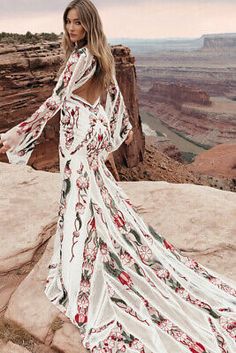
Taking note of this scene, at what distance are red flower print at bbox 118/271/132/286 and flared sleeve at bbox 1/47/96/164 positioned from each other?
1.09 meters

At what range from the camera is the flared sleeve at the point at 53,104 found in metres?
3.01

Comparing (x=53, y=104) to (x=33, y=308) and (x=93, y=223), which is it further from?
(x=33, y=308)

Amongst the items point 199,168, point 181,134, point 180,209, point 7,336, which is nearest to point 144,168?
point 199,168

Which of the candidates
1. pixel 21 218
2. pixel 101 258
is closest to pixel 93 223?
pixel 101 258

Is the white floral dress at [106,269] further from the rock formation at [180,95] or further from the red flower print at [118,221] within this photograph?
the rock formation at [180,95]

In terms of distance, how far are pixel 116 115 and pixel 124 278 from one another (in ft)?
4.36

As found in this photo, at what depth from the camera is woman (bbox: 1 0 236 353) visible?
2.91 meters

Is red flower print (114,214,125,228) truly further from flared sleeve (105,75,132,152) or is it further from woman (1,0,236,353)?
flared sleeve (105,75,132,152)

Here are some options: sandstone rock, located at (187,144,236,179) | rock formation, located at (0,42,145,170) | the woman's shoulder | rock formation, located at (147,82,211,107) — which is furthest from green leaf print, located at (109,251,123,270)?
rock formation, located at (147,82,211,107)

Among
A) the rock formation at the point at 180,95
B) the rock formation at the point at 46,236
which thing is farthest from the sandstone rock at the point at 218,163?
the rock formation at the point at 46,236

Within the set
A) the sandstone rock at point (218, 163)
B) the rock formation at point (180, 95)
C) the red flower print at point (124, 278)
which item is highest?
the red flower print at point (124, 278)

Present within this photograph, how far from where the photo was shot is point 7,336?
303 cm

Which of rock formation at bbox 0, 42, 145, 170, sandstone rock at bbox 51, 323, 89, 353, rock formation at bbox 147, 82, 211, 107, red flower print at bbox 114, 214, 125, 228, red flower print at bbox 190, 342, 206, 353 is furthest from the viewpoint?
rock formation at bbox 147, 82, 211, 107

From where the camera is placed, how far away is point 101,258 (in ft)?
10.6
